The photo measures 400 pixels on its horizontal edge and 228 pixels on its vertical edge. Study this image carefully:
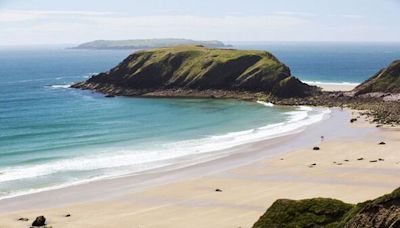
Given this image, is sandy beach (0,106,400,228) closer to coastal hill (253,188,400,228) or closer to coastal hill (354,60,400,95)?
coastal hill (253,188,400,228)

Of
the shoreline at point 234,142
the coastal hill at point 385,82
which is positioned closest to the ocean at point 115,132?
the shoreline at point 234,142

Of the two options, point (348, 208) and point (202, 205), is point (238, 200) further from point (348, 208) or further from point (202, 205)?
point (348, 208)

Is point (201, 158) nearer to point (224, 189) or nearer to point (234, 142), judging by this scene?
point (234, 142)

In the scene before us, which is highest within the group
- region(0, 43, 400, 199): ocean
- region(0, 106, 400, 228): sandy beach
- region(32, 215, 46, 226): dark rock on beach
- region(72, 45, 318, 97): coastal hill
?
region(72, 45, 318, 97): coastal hill

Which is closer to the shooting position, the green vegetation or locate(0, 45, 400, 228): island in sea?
the green vegetation

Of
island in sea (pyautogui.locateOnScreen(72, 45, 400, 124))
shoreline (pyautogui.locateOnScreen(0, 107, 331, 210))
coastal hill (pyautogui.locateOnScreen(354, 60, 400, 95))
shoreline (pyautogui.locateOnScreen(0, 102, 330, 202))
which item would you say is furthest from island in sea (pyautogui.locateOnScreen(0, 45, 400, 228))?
coastal hill (pyautogui.locateOnScreen(354, 60, 400, 95))

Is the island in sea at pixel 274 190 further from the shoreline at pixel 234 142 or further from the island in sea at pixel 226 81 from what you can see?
the island in sea at pixel 226 81
